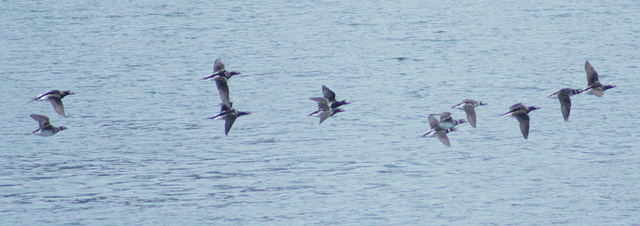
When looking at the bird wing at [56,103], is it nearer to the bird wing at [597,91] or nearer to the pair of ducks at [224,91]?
the pair of ducks at [224,91]

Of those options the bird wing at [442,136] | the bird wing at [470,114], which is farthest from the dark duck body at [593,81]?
the bird wing at [442,136]

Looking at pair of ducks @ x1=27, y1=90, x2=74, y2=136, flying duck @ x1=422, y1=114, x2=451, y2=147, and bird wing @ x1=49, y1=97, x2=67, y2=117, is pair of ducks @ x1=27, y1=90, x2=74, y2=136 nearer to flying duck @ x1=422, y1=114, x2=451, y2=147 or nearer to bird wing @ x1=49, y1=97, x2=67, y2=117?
bird wing @ x1=49, y1=97, x2=67, y2=117

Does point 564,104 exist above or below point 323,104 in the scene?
below

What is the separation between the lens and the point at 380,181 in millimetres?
26422

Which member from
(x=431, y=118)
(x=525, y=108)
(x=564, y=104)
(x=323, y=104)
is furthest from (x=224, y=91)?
(x=564, y=104)

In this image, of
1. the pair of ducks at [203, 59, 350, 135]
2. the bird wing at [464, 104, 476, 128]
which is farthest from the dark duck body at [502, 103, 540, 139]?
the pair of ducks at [203, 59, 350, 135]

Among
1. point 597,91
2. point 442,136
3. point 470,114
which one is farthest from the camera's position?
point 442,136

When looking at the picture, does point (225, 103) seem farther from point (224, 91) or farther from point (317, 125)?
point (317, 125)

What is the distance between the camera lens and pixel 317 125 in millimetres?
32625

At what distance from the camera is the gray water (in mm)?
24375

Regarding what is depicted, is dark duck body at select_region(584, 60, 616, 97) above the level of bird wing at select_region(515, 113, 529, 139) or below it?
above

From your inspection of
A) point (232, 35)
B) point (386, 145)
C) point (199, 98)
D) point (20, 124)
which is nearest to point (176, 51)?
point (232, 35)

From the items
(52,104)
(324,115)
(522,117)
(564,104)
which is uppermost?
(52,104)

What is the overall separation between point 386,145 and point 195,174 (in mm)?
5981
